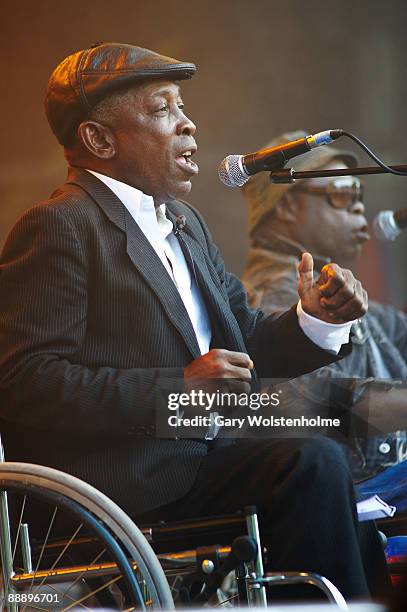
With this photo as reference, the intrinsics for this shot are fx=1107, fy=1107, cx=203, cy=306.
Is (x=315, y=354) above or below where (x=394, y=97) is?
below

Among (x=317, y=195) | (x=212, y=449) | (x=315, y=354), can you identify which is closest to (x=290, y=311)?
(x=315, y=354)

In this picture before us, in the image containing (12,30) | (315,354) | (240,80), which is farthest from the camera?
(240,80)

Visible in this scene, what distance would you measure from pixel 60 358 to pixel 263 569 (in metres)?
0.65

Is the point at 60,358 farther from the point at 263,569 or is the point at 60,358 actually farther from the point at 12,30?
the point at 12,30

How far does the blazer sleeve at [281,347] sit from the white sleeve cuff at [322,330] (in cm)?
1

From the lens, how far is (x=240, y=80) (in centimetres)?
340

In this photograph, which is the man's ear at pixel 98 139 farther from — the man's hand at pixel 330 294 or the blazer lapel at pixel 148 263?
the man's hand at pixel 330 294

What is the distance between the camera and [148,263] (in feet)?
8.43

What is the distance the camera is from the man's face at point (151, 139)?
264cm

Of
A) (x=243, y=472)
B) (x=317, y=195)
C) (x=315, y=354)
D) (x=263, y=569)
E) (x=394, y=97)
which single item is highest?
(x=394, y=97)

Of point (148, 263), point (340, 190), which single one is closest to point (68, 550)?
point (148, 263)

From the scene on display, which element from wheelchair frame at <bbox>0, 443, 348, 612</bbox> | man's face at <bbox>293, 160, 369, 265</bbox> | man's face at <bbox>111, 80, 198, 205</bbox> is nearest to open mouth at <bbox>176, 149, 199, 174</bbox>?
man's face at <bbox>111, 80, 198, 205</bbox>

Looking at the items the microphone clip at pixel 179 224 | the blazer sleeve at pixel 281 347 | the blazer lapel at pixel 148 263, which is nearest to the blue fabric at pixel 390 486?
the blazer sleeve at pixel 281 347

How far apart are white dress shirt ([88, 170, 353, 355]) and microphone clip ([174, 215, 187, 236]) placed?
1.4 inches
